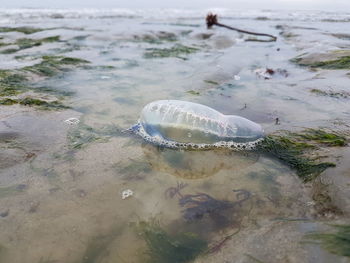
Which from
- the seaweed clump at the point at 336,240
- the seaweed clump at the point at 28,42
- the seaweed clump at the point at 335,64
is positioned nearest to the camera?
the seaweed clump at the point at 336,240

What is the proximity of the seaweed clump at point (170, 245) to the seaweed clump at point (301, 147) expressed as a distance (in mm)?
962

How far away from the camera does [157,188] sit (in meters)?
1.97

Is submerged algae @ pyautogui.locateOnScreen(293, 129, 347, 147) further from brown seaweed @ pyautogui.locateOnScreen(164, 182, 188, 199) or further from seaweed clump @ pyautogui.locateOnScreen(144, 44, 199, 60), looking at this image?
seaweed clump @ pyautogui.locateOnScreen(144, 44, 199, 60)

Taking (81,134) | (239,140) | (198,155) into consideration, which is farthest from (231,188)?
(81,134)

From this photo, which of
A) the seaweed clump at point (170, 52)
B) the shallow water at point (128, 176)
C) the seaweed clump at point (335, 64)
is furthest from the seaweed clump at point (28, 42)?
the seaweed clump at point (335, 64)

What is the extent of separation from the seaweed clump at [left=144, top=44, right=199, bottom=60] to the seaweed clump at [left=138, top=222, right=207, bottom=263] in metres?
5.11

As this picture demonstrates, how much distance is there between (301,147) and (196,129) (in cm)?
88

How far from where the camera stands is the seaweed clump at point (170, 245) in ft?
4.79

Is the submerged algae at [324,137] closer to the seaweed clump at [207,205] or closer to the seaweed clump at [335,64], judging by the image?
the seaweed clump at [207,205]

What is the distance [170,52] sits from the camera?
688cm

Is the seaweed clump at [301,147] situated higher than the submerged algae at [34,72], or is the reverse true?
the submerged algae at [34,72]

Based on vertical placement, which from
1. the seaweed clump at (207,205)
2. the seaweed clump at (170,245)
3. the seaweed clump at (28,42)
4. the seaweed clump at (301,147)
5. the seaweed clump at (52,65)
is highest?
the seaweed clump at (28,42)

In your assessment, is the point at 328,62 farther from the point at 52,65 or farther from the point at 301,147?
the point at 52,65

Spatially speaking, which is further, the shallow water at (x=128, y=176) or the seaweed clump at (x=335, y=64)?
the seaweed clump at (x=335, y=64)
